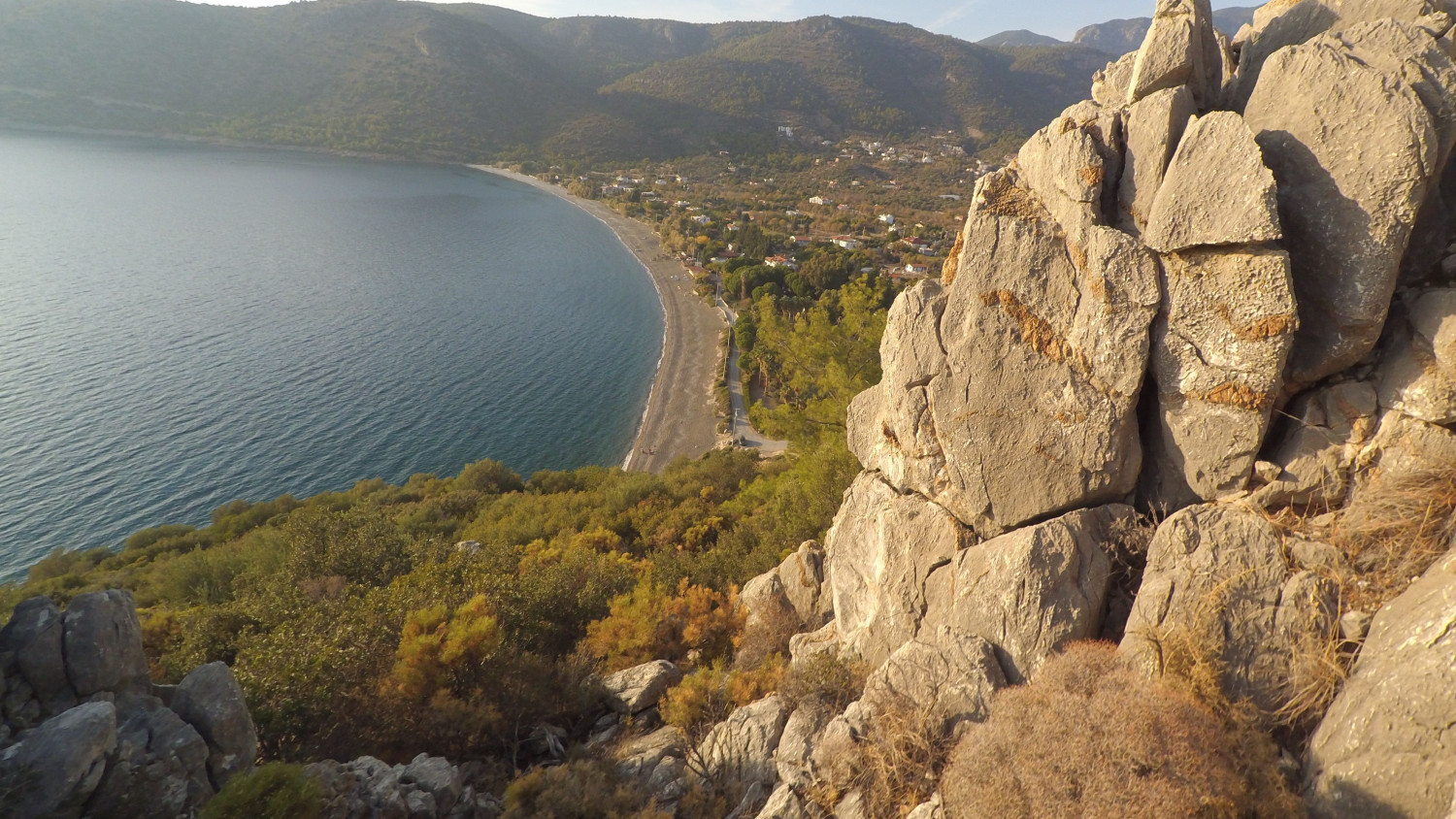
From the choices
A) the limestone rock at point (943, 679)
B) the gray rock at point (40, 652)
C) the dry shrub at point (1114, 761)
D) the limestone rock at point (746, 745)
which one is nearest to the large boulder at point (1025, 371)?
the limestone rock at point (943, 679)

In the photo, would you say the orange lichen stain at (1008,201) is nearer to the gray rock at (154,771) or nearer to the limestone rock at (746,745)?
the limestone rock at (746,745)

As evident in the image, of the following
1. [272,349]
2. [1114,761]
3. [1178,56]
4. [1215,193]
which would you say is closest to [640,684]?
[1114,761]

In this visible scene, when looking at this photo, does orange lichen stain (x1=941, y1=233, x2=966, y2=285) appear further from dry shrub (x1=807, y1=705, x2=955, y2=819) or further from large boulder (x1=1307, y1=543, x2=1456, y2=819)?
dry shrub (x1=807, y1=705, x2=955, y2=819)

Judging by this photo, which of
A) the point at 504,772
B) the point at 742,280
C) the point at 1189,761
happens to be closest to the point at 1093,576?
the point at 1189,761

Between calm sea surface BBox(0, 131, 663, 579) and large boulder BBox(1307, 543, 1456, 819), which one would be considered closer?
large boulder BBox(1307, 543, 1456, 819)

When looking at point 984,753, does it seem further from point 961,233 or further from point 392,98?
point 392,98

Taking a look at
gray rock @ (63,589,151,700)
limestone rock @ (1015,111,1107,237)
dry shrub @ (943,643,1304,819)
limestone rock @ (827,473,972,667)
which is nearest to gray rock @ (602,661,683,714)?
limestone rock @ (827,473,972,667)
